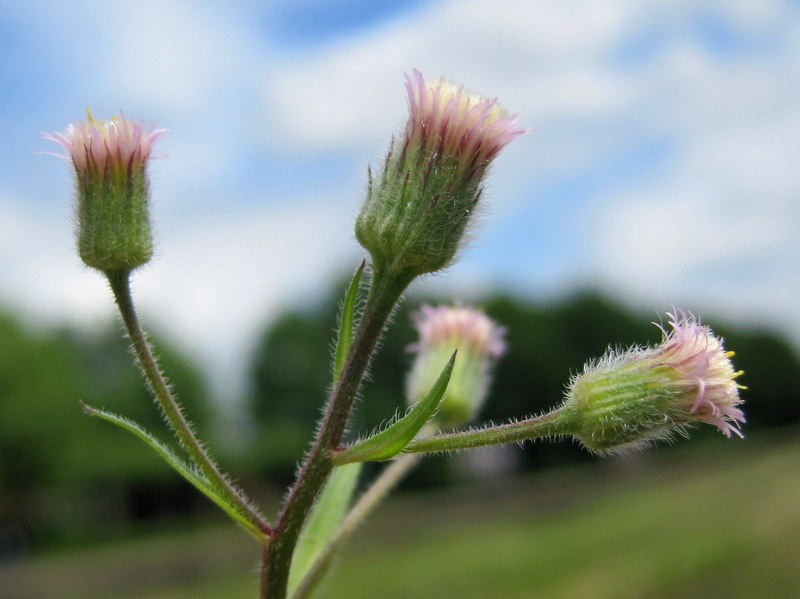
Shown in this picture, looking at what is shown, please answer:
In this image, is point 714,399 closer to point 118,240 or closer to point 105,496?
point 118,240

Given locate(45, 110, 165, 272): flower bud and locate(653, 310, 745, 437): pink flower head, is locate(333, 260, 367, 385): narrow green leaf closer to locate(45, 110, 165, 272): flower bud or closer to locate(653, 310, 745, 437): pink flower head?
locate(45, 110, 165, 272): flower bud

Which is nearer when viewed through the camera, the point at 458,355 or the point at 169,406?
the point at 169,406

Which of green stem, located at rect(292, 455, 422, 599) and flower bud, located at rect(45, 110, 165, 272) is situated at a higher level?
flower bud, located at rect(45, 110, 165, 272)

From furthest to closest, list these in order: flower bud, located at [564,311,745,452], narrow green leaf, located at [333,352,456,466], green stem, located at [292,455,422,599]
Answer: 1. green stem, located at [292,455,422,599]
2. flower bud, located at [564,311,745,452]
3. narrow green leaf, located at [333,352,456,466]

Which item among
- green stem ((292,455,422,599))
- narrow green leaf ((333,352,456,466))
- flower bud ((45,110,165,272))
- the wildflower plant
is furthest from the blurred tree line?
narrow green leaf ((333,352,456,466))

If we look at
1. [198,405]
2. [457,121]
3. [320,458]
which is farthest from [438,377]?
[198,405]

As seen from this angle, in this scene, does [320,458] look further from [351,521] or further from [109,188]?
[109,188]

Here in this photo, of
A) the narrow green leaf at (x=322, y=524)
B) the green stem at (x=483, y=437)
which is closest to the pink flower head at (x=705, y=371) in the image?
the green stem at (x=483, y=437)
